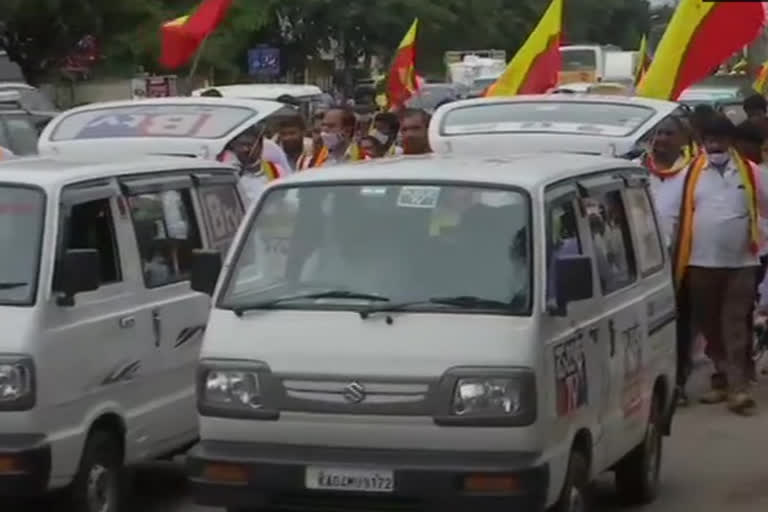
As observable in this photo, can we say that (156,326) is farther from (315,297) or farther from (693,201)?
(693,201)

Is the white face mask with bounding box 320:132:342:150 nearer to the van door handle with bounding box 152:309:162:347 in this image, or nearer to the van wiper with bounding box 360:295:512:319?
the van door handle with bounding box 152:309:162:347

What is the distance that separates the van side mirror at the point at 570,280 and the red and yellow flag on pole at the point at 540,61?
9064 mm

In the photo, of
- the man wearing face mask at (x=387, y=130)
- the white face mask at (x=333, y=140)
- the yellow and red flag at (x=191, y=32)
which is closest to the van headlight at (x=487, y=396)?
the man wearing face mask at (x=387, y=130)

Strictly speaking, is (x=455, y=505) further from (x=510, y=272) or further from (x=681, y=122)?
→ (x=681, y=122)

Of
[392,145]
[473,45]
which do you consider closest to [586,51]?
[473,45]

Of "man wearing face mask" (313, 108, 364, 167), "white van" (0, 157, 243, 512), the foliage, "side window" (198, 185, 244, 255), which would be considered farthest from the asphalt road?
the foliage

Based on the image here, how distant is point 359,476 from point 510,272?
109cm

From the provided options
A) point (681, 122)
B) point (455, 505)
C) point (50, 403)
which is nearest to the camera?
point (455, 505)

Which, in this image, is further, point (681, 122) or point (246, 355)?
point (681, 122)

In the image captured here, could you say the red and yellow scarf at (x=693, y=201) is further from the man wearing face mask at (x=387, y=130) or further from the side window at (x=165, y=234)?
the side window at (x=165, y=234)

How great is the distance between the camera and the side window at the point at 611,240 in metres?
8.93

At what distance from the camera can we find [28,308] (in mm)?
8430

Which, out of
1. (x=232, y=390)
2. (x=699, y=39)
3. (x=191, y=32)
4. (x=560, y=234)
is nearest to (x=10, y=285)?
(x=232, y=390)

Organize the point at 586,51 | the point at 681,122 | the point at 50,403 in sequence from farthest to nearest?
the point at 586,51 < the point at 681,122 < the point at 50,403
